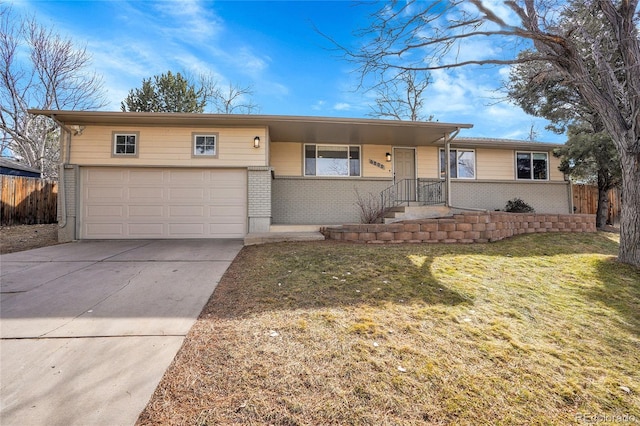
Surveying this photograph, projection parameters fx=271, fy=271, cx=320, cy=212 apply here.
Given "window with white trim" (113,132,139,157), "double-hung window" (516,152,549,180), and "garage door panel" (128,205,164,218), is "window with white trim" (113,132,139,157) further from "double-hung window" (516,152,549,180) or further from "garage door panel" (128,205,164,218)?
"double-hung window" (516,152,549,180)

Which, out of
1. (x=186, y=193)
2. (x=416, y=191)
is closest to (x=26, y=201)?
(x=186, y=193)

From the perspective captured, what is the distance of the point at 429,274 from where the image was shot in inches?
169

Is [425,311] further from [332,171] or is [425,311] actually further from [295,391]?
[332,171]

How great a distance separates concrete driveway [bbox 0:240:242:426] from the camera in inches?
69.6

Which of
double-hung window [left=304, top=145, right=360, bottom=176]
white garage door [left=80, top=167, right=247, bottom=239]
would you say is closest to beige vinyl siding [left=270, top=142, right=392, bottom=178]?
double-hung window [left=304, top=145, right=360, bottom=176]

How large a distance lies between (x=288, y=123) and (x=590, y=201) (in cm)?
1345

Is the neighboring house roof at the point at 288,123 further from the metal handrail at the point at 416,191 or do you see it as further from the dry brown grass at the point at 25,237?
the dry brown grass at the point at 25,237

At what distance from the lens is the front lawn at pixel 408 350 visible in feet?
5.65

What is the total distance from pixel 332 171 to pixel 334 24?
4951mm

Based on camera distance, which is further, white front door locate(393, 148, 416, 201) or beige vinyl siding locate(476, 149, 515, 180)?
beige vinyl siding locate(476, 149, 515, 180)

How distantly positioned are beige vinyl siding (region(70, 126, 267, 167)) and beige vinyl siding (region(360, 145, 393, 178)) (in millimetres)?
3884

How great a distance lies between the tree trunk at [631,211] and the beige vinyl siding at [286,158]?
8.07 meters

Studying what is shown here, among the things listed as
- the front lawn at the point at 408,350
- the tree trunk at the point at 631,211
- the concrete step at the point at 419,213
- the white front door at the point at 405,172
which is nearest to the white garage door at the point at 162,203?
the front lawn at the point at 408,350

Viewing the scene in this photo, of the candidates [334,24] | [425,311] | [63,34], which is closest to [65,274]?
[425,311]
